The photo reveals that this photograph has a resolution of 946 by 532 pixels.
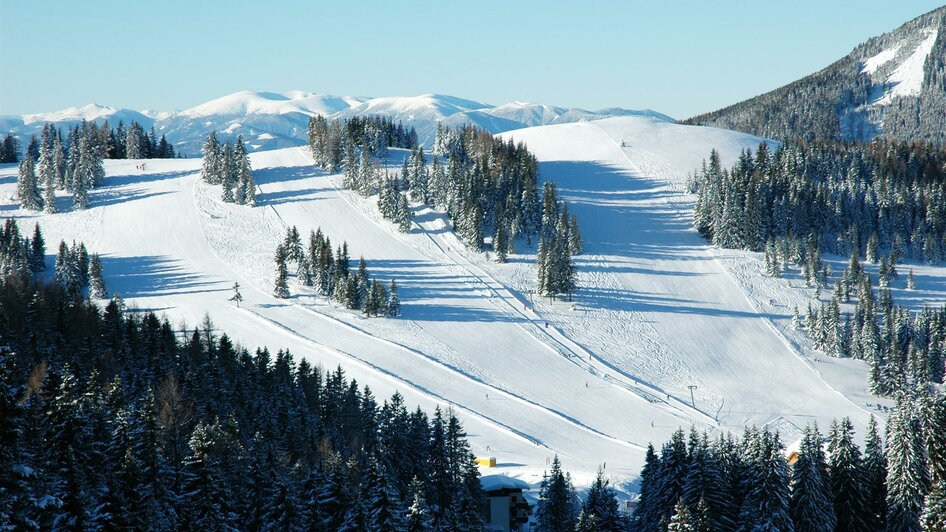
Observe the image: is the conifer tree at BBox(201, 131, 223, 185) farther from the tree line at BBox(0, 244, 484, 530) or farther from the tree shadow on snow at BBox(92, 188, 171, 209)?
the tree line at BBox(0, 244, 484, 530)

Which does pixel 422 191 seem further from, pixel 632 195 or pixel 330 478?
pixel 330 478

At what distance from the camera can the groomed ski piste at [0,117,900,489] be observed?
3391 inches

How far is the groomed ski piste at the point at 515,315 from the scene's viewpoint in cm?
8612

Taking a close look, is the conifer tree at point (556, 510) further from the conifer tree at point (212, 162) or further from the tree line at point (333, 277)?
the conifer tree at point (212, 162)

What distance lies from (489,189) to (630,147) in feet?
227

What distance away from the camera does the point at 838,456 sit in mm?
51375

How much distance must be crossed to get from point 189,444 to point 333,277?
74.8 m

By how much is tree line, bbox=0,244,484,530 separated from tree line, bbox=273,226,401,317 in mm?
32830

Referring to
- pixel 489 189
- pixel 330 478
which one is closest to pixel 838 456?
pixel 330 478

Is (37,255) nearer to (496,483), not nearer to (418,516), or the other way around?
(496,483)

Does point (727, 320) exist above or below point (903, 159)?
below

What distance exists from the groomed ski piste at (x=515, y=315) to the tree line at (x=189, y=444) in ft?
51.0

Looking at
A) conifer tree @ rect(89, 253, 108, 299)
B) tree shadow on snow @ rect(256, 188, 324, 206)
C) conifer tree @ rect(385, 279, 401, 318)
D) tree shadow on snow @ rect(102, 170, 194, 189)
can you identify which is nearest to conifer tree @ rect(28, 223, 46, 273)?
conifer tree @ rect(89, 253, 108, 299)

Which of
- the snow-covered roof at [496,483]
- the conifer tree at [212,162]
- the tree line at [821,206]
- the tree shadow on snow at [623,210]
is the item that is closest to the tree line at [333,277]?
the conifer tree at [212,162]
